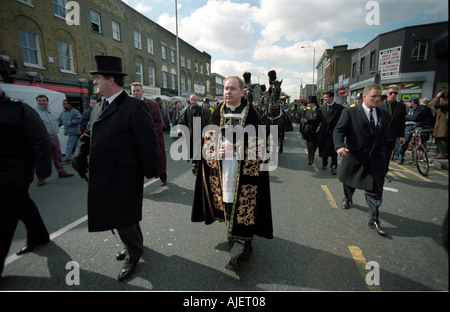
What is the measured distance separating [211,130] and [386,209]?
337 centimetres

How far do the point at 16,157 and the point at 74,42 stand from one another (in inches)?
634

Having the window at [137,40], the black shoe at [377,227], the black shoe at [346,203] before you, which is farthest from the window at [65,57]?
the black shoe at [377,227]

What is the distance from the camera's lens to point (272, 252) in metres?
2.73

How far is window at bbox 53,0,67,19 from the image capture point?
13.1 meters

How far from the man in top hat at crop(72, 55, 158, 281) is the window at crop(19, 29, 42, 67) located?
13.8 metres

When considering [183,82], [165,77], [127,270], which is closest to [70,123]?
[127,270]

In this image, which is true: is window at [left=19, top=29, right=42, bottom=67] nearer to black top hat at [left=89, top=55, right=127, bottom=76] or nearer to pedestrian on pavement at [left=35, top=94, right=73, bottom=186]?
pedestrian on pavement at [left=35, top=94, right=73, bottom=186]

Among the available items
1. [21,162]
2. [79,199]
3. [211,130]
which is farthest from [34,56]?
[211,130]

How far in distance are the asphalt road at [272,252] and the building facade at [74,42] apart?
9.61m

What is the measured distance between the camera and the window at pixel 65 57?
13.8 m

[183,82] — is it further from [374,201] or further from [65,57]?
[374,201]

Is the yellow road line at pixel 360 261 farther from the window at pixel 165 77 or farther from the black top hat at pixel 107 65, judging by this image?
the window at pixel 165 77
